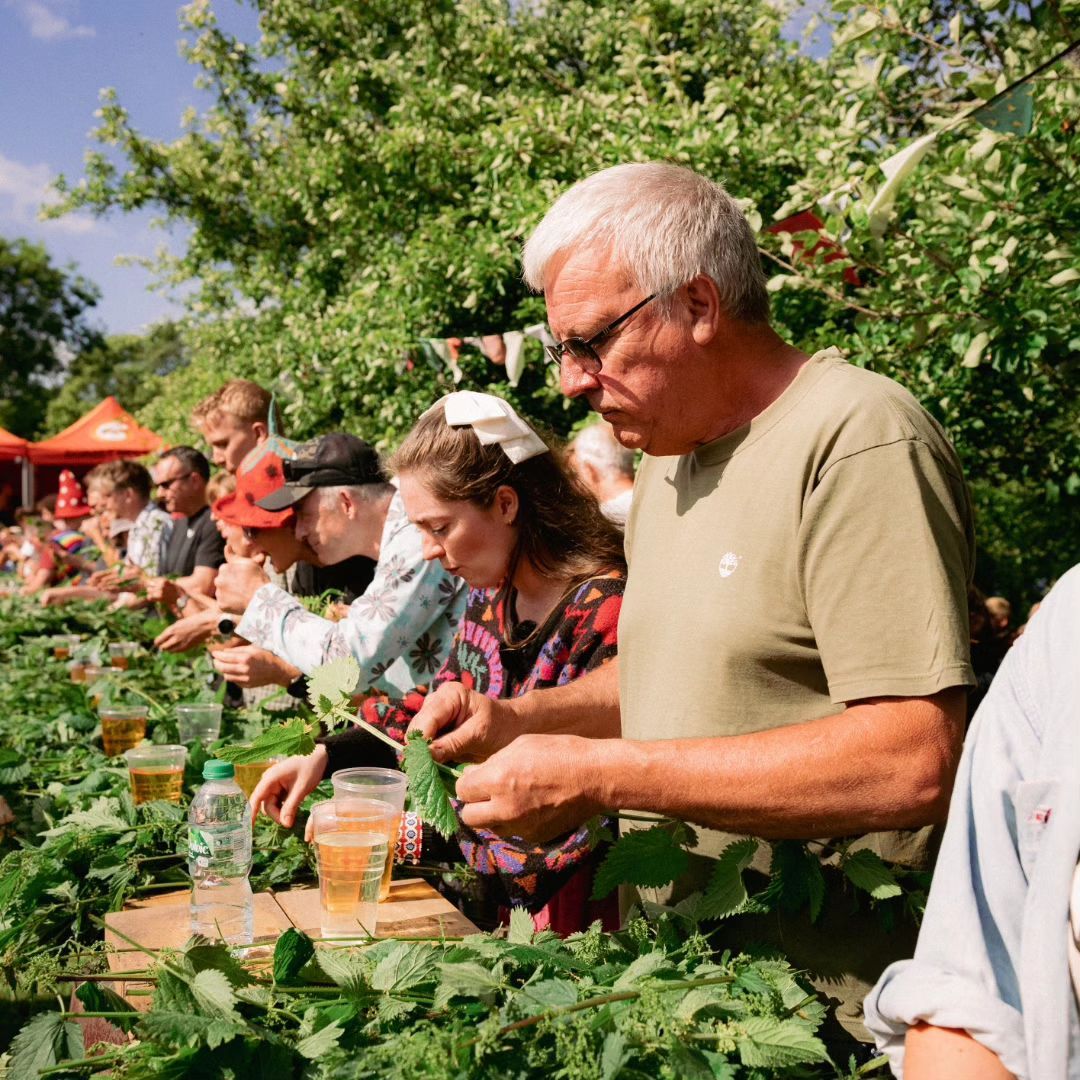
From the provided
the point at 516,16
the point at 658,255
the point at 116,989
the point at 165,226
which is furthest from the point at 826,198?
the point at 165,226

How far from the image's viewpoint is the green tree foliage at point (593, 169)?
3.65m

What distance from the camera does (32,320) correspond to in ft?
173

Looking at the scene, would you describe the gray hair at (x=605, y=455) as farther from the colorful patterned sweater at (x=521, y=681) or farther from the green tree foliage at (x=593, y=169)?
the colorful patterned sweater at (x=521, y=681)

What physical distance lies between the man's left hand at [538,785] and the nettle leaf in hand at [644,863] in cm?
10

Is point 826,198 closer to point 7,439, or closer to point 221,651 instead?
point 221,651

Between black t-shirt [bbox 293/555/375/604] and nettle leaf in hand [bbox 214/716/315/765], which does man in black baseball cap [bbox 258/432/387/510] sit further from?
nettle leaf in hand [bbox 214/716/315/765]

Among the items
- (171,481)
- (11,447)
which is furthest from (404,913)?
(11,447)

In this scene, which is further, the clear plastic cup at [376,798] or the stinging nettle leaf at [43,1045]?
the clear plastic cup at [376,798]

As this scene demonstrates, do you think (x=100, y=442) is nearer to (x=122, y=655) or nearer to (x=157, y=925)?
(x=122, y=655)

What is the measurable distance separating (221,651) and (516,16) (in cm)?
1204

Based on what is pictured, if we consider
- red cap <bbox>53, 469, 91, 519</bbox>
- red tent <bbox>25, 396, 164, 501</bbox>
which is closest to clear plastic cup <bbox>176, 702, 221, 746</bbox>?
red cap <bbox>53, 469, 91, 519</bbox>

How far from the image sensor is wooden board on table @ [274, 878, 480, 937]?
6.92 feet

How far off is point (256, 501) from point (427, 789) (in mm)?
2376

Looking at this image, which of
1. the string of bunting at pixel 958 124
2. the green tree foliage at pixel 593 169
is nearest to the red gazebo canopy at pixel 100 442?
the green tree foliage at pixel 593 169
